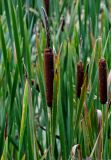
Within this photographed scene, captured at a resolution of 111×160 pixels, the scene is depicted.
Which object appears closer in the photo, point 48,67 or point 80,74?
point 48,67

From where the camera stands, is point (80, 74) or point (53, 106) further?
point (80, 74)

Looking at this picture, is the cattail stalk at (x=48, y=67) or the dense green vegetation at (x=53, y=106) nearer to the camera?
the cattail stalk at (x=48, y=67)

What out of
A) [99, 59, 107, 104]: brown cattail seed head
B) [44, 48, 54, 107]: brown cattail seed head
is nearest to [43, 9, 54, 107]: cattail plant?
[44, 48, 54, 107]: brown cattail seed head

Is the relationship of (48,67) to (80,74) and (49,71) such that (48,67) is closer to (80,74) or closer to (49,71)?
(49,71)

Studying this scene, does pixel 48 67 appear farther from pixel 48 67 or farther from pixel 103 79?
pixel 103 79

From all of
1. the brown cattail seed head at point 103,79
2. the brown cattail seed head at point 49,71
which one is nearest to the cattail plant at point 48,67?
the brown cattail seed head at point 49,71

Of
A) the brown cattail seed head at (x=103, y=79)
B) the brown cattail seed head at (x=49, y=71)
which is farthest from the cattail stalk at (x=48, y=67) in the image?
the brown cattail seed head at (x=103, y=79)

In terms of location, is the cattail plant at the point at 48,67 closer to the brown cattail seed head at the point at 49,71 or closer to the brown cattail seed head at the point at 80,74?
the brown cattail seed head at the point at 49,71

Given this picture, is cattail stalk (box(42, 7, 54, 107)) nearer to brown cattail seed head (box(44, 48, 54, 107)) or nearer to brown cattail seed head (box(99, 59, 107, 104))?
brown cattail seed head (box(44, 48, 54, 107))

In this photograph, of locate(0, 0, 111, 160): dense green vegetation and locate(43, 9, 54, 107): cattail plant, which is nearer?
locate(43, 9, 54, 107): cattail plant

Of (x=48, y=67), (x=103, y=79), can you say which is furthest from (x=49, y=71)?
(x=103, y=79)

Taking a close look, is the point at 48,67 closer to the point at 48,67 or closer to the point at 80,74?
the point at 48,67

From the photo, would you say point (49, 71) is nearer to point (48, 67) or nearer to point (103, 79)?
point (48, 67)

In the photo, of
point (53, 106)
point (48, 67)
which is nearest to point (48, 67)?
point (48, 67)
